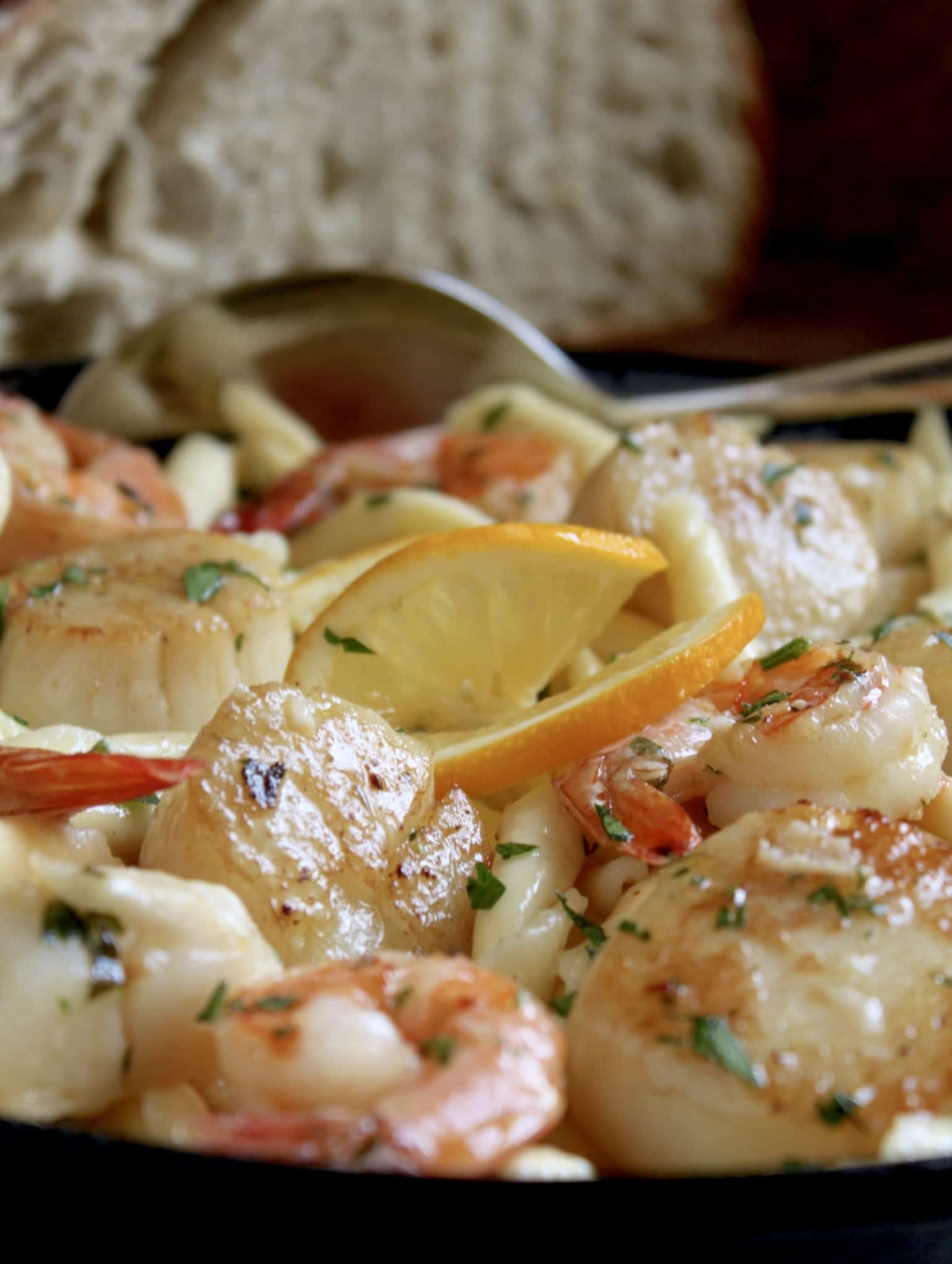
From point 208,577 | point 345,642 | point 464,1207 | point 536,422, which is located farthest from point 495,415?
point 464,1207

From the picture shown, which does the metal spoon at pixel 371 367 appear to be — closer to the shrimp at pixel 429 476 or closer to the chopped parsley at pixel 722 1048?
the shrimp at pixel 429 476

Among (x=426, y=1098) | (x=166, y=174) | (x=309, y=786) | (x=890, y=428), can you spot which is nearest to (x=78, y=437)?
(x=166, y=174)

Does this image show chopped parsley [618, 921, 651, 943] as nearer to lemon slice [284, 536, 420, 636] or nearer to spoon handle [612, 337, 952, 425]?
lemon slice [284, 536, 420, 636]

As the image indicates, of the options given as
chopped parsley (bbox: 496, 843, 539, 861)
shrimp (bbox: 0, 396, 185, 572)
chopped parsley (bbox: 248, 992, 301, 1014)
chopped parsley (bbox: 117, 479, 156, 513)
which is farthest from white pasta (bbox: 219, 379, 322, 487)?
chopped parsley (bbox: 248, 992, 301, 1014)

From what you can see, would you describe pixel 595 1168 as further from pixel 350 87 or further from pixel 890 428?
pixel 350 87

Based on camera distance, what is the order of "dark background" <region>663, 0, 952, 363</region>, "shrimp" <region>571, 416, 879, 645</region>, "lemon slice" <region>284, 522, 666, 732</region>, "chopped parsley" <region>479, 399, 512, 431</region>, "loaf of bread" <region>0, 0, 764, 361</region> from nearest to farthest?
"lemon slice" <region>284, 522, 666, 732</region> < "shrimp" <region>571, 416, 879, 645</region> < "chopped parsley" <region>479, 399, 512, 431</region> < "loaf of bread" <region>0, 0, 764, 361</region> < "dark background" <region>663, 0, 952, 363</region>

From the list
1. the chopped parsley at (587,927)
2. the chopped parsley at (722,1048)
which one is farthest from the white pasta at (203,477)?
the chopped parsley at (722,1048)

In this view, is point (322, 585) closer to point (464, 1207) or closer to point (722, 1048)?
point (722, 1048)
